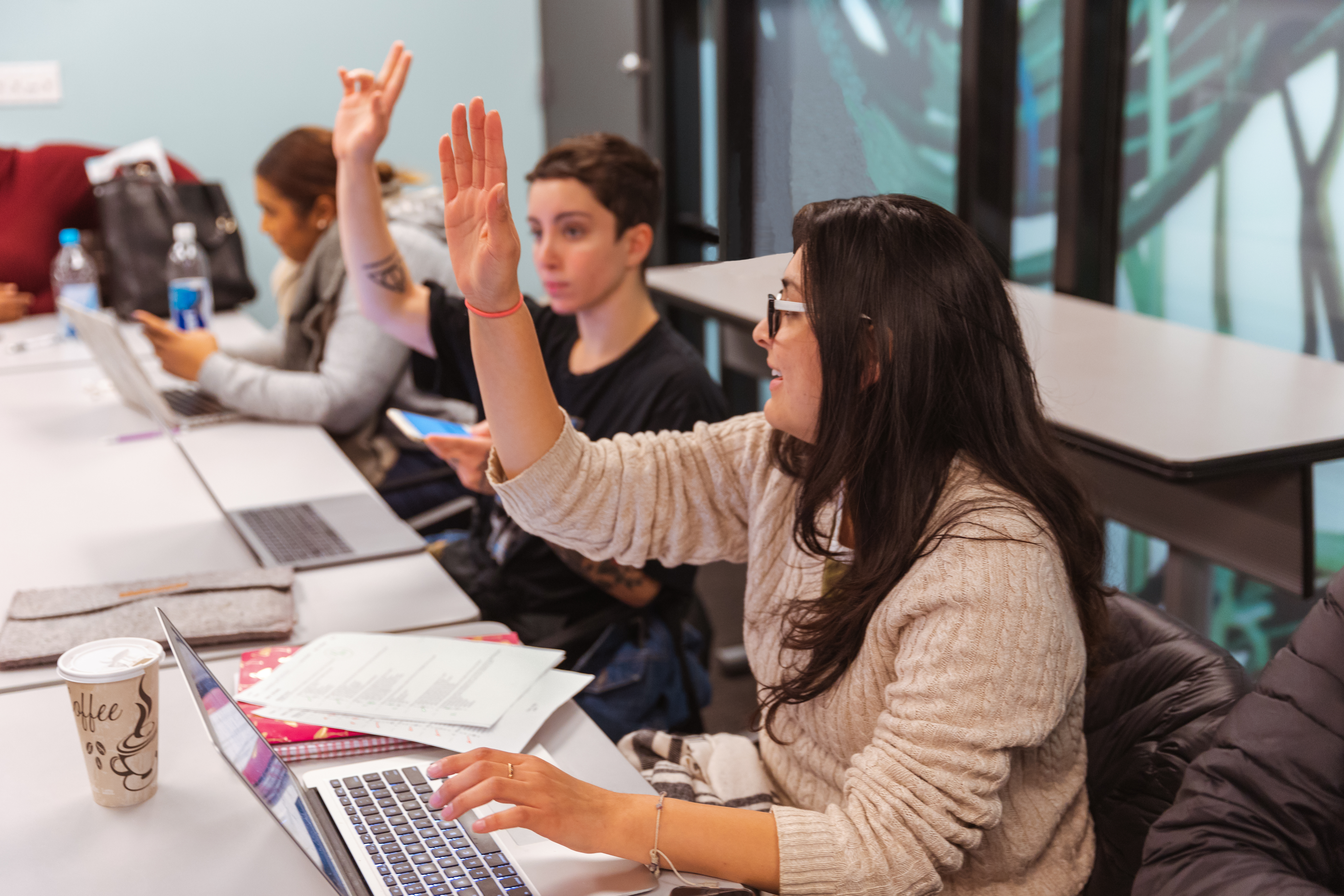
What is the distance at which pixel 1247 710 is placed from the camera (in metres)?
0.98

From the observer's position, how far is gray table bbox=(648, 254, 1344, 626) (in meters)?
1.56

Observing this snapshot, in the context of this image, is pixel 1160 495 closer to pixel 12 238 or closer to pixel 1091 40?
pixel 1091 40

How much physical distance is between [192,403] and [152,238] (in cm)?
118

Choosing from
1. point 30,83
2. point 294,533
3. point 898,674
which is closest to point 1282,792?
point 898,674

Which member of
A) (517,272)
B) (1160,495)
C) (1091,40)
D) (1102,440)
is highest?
(1091,40)

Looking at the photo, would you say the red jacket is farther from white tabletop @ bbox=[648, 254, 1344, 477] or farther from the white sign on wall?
white tabletop @ bbox=[648, 254, 1344, 477]

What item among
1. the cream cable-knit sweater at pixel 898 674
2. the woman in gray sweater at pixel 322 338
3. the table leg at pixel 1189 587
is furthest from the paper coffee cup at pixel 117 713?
the table leg at pixel 1189 587

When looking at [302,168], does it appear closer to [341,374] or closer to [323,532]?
[341,374]

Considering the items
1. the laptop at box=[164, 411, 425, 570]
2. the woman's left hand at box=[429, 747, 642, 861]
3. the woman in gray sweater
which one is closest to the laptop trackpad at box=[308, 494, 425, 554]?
the laptop at box=[164, 411, 425, 570]

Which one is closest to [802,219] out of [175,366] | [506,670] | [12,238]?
[506,670]

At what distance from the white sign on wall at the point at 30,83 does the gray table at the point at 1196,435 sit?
10.00 ft

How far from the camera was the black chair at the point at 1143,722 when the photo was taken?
1.04 metres

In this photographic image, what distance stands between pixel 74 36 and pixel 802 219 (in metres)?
3.90

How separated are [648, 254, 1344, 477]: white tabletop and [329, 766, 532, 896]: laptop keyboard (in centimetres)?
55
